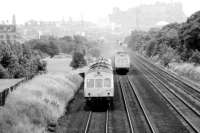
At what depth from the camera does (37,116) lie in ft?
72.1

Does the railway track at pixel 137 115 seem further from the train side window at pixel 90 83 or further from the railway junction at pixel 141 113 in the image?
the train side window at pixel 90 83

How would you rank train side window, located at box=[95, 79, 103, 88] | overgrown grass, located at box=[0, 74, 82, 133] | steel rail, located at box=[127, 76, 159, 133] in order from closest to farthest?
overgrown grass, located at box=[0, 74, 82, 133], steel rail, located at box=[127, 76, 159, 133], train side window, located at box=[95, 79, 103, 88]

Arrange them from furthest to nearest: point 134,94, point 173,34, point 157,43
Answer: point 157,43 < point 173,34 < point 134,94

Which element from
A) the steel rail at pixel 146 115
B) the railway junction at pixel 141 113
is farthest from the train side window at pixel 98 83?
the steel rail at pixel 146 115

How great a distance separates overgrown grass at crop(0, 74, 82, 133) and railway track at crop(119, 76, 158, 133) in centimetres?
485

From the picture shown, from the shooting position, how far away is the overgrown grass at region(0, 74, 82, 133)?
1906 centimetres

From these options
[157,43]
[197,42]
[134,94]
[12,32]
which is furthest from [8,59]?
[12,32]

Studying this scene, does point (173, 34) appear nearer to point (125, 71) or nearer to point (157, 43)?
point (157, 43)

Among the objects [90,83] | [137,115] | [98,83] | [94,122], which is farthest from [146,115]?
[90,83]

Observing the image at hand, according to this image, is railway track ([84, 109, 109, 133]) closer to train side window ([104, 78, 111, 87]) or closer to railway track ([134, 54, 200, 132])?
train side window ([104, 78, 111, 87])

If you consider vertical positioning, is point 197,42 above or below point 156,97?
above

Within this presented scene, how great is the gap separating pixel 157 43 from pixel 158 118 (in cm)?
6148

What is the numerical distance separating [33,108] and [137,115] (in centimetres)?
707

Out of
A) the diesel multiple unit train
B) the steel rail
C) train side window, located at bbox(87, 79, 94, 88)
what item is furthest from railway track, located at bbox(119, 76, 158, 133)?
train side window, located at bbox(87, 79, 94, 88)
